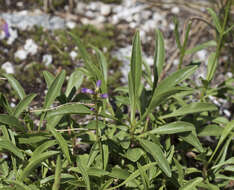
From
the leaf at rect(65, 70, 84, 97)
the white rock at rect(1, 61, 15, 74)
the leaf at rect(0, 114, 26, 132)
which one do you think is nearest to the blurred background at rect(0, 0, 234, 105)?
the white rock at rect(1, 61, 15, 74)

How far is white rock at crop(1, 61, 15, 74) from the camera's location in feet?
9.46

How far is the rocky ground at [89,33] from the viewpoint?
9.93 feet

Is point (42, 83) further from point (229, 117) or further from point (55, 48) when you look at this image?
point (229, 117)

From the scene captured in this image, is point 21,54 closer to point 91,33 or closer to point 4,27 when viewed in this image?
point 4,27

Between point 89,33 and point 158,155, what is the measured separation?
1.86 meters

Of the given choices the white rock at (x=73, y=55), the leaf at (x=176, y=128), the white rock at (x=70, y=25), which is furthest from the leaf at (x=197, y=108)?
the white rock at (x=70, y=25)

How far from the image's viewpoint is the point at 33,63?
118 inches

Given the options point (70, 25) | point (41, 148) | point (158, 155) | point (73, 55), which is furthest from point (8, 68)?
point (158, 155)

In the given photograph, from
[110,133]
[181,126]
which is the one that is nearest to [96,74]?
[110,133]

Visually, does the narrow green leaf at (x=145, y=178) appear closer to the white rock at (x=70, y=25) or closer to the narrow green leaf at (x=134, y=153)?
the narrow green leaf at (x=134, y=153)

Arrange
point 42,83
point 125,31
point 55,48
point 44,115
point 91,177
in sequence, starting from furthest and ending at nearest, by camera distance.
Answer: point 125,31, point 55,48, point 42,83, point 44,115, point 91,177

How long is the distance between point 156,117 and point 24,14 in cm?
195

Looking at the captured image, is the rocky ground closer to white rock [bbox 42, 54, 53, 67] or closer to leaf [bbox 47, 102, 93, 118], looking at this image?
white rock [bbox 42, 54, 53, 67]

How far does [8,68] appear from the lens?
9.52ft
